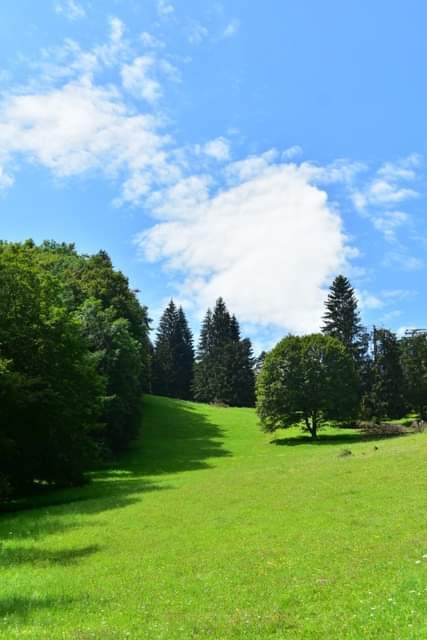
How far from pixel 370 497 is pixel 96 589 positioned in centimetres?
1321

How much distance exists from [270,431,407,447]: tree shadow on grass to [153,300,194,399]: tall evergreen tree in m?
71.8

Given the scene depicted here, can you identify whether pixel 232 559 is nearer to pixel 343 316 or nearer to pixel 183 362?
pixel 343 316

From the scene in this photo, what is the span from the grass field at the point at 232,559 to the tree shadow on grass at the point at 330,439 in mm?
27020

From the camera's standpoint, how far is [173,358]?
141375 mm

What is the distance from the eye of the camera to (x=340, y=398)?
214ft

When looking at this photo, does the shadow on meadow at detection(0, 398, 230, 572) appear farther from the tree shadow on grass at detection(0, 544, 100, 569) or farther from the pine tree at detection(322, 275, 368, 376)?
the pine tree at detection(322, 275, 368, 376)

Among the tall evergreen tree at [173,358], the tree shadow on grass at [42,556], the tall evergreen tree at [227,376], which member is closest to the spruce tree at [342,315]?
the tall evergreen tree at [227,376]

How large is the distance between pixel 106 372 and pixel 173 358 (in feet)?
278

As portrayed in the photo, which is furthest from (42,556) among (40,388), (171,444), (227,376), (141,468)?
(227,376)

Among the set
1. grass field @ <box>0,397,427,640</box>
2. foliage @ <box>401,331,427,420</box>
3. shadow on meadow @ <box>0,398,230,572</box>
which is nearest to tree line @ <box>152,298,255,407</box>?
shadow on meadow @ <box>0,398,230,572</box>

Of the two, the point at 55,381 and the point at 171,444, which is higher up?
the point at 55,381

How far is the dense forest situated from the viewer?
1462 inches

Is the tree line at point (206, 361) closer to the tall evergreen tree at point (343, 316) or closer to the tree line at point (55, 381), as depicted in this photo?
the tall evergreen tree at point (343, 316)

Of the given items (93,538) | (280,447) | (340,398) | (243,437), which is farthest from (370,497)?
(243,437)
